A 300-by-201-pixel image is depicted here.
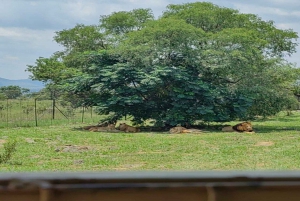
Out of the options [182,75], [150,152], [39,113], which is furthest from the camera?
[39,113]

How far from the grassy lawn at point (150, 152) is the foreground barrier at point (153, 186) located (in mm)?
5357

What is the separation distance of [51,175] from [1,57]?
27775 mm

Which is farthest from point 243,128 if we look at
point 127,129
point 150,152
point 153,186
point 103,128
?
point 153,186

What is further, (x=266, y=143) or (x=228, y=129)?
(x=228, y=129)

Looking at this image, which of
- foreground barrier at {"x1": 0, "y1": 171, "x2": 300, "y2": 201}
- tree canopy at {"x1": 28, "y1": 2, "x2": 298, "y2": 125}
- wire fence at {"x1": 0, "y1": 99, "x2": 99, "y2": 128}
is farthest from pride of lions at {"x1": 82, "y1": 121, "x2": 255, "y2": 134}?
foreground barrier at {"x1": 0, "y1": 171, "x2": 300, "y2": 201}

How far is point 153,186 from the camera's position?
2.21ft

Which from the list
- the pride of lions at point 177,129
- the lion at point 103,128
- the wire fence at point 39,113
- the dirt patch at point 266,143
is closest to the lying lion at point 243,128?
the pride of lions at point 177,129

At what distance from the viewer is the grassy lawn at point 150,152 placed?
632 cm

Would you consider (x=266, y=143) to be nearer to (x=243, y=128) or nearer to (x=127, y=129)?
(x=243, y=128)

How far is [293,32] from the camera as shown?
52.7ft

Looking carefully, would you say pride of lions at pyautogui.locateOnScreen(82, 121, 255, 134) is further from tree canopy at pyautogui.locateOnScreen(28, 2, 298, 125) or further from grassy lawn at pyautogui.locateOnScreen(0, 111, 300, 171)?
grassy lawn at pyautogui.locateOnScreen(0, 111, 300, 171)

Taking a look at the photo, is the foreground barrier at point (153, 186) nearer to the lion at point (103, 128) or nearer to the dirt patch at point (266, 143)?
the dirt patch at point (266, 143)

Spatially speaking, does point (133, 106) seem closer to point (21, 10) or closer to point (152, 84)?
point (152, 84)

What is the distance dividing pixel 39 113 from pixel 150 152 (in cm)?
826
